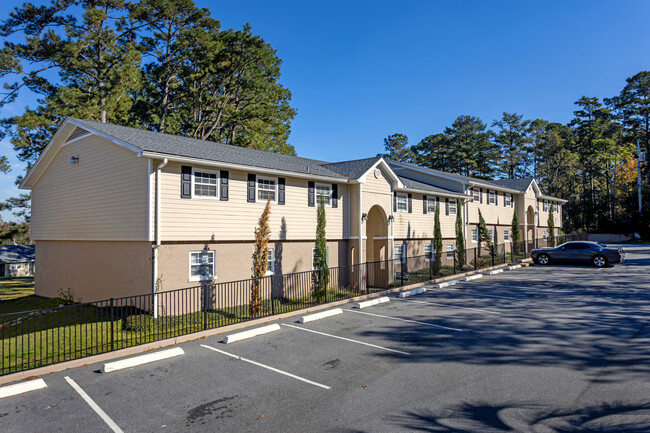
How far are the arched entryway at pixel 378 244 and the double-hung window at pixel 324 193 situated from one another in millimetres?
3743

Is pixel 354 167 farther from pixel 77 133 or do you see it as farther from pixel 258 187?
pixel 77 133

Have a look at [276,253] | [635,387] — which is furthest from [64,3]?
[635,387]

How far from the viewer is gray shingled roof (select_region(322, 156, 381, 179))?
66.8ft

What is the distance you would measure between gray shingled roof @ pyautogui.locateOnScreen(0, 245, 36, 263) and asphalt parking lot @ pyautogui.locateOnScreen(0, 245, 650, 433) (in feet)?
141

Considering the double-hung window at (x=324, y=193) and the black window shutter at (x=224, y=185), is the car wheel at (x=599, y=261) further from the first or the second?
the black window shutter at (x=224, y=185)

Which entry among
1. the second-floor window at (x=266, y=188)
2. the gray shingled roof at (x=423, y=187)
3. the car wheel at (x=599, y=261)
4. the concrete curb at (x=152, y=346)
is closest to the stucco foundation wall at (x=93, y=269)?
the concrete curb at (x=152, y=346)

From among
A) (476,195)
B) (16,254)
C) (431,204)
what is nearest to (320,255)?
(431,204)

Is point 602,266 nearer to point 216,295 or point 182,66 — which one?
point 216,295

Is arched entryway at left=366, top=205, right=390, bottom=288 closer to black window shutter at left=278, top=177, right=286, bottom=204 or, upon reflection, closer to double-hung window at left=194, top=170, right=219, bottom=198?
black window shutter at left=278, top=177, right=286, bottom=204

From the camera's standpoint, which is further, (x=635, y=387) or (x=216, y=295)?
(x=216, y=295)

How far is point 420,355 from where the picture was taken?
8.81 meters

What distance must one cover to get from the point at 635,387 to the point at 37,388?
34.9ft

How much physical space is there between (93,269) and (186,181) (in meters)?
6.36

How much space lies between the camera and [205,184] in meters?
14.9
